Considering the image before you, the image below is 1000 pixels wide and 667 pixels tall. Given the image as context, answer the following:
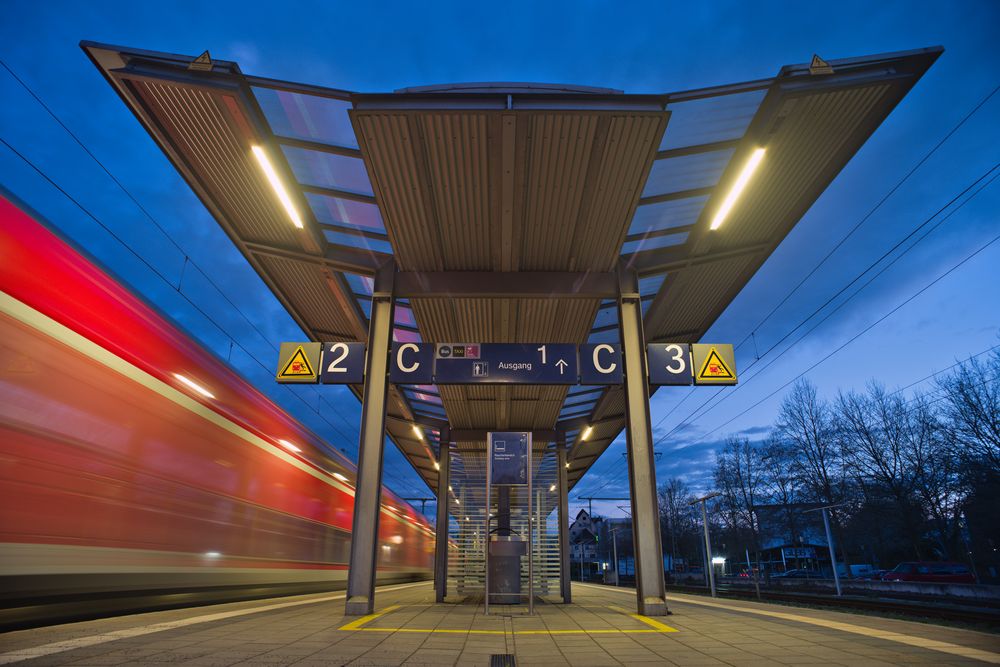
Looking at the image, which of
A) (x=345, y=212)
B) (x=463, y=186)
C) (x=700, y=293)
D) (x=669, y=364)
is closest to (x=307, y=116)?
(x=345, y=212)

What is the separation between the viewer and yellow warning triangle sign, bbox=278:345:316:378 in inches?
336

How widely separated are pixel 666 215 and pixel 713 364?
8.01ft

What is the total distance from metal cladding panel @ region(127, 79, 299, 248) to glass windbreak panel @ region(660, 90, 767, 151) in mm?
5341

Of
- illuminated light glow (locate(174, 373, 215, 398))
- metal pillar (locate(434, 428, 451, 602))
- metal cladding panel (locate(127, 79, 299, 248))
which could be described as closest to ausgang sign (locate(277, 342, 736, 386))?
illuminated light glow (locate(174, 373, 215, 398))

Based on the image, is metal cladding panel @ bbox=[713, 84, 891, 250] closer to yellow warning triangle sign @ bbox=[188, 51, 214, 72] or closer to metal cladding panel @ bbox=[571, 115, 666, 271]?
metal cladding panel @ bbox=[571, 115, 666, 271]

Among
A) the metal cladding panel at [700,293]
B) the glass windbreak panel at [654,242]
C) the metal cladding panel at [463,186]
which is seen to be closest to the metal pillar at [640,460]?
the glass windbreak panel at [654,242]

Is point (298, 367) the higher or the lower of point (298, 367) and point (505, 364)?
the lower

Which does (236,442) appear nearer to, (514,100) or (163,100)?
(163,100)

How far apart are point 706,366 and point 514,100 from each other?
497cm

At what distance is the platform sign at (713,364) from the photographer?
855 cm

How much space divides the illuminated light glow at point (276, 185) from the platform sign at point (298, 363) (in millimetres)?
1887

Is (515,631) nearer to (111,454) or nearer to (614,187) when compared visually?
(111,454)

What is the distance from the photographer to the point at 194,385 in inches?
266

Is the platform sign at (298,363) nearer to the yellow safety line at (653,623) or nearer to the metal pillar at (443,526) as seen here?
the yellow safety line at (653,623)
